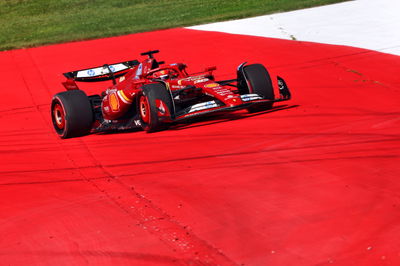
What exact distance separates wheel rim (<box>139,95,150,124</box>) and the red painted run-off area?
317 mm

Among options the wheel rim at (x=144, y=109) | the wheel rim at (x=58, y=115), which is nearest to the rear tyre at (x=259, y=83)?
the wheel rim at (x=144, y=109)

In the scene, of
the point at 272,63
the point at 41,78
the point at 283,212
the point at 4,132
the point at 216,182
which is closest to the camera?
the point at 283,212

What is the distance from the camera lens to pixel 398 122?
12094mm

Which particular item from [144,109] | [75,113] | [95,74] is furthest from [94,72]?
[144,109]

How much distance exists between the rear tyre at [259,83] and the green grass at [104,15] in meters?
15.0

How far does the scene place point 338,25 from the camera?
25766mm

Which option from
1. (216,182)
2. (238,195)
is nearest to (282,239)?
(238,195)

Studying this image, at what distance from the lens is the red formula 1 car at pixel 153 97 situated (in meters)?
13.2

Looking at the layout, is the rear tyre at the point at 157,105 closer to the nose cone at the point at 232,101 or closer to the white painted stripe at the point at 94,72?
the nose cone at the point at 232,101

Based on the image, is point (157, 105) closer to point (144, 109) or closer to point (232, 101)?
point (144, 109)

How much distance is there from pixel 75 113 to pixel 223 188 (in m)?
6.55

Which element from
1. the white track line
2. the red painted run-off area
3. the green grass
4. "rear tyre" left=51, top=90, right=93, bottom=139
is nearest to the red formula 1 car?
"rear tyre" left=51, top=90, right=93, bottom=139

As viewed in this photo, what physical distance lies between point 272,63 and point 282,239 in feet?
46.6

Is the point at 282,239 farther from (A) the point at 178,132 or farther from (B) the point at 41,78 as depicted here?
(B) the point at 41,78
